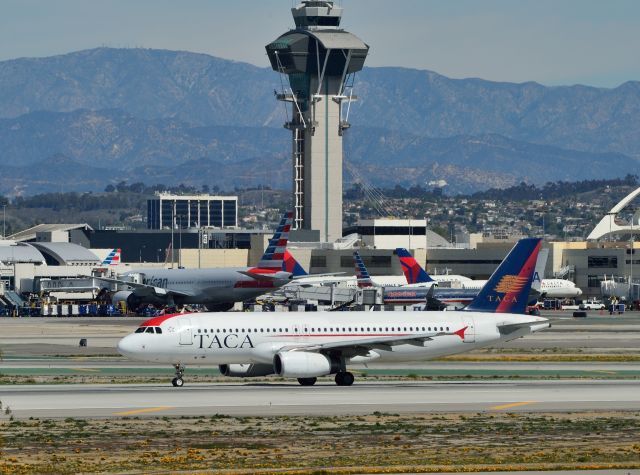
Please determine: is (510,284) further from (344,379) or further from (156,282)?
(156,282)

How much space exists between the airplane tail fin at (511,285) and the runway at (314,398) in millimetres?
6060

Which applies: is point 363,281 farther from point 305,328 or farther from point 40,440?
point 40,440

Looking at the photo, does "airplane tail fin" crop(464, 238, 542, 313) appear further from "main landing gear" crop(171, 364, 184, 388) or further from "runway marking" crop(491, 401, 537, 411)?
"main landing gear" crop(171, 364, 184, 388)

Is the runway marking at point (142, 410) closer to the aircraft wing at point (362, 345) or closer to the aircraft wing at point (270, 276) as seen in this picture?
the aircraft wing at point (362, 345)

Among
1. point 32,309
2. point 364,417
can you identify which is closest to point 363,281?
point 32,309

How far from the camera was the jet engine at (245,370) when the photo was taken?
6619 cm

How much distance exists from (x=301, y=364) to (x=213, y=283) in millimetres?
94388

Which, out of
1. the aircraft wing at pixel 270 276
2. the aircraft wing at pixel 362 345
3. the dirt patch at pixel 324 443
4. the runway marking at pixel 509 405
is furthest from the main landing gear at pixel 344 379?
the aircraft wing at pixel 270 276

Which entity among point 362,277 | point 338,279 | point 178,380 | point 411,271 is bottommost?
point 178,380

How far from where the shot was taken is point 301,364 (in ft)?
A: 209

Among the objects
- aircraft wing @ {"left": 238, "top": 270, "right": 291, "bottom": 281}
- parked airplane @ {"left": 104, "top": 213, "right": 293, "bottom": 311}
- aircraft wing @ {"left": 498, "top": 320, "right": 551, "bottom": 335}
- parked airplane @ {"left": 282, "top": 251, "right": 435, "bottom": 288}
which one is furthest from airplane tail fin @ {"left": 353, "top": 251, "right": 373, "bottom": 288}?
aircraft wing @ {"left": 498, "top": 320, "right": 551, "bottom": 335}

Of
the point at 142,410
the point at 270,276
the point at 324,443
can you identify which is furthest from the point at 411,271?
the point at 324,443

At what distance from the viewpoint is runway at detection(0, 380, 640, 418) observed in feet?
178

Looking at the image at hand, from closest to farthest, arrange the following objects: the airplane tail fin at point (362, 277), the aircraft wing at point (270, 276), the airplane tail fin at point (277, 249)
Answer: the aircraft wing at point (270, 276) < the airplane tail fin at point (277, 249) < the airplane tail fin at point (362, 277)
